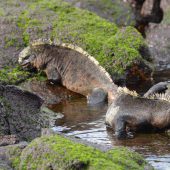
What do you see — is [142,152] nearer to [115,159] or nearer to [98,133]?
[98,133]

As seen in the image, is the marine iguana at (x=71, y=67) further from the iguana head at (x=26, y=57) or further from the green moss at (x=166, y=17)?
the green moss at (x=166, y=17)

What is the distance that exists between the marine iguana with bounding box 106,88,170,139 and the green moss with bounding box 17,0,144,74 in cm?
343

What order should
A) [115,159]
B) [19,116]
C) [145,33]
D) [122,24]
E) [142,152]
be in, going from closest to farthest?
1. [115,159]
2. [142,152]
3. [19,116]
4. [145,33]
5. [122,24]

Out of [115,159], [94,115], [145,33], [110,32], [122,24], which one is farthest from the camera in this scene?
[122,24]

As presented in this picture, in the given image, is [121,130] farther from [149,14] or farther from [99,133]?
[149,14]

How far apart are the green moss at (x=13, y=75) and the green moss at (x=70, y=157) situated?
599 cm

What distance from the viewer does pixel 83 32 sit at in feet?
48.3

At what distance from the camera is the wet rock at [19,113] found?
9.16 metres

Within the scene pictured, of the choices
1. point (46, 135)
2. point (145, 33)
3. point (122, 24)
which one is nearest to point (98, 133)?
point (46, 135)

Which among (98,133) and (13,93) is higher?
(13,93)

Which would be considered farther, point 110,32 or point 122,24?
point 122,24

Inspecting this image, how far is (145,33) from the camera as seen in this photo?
18.1m

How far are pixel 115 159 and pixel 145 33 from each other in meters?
11.3

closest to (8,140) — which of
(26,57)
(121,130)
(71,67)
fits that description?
(121,130)
